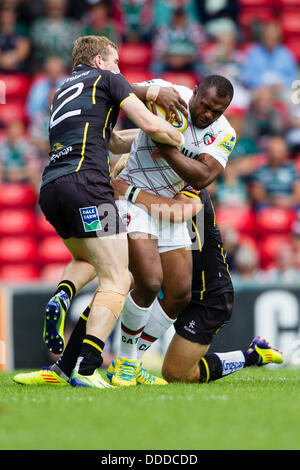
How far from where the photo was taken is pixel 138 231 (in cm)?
585

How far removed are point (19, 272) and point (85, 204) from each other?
6.53 m

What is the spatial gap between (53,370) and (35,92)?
7676mm

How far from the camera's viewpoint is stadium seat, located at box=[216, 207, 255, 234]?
11445mm

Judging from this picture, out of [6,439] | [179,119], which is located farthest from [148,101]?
[6,439]

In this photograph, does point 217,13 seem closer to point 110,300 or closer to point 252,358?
point 252,358

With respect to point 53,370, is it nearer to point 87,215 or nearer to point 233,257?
point 87,215

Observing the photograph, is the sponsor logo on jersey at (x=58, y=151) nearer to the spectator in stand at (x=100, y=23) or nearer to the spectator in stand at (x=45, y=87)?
the spectator in stand at (x=45, y=87)

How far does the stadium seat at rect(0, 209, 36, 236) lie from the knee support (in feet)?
22.4

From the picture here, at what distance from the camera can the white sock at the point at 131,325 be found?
18.6 ft

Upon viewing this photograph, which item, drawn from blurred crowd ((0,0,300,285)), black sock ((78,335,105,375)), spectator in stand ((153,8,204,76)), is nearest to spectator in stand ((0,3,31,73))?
blurred crowd ((0,0,300,285))

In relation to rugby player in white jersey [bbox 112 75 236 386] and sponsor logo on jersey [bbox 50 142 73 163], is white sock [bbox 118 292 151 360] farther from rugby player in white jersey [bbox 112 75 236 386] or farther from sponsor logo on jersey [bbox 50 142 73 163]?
sponsor logo on jersey [bbox 50 142 73 163]

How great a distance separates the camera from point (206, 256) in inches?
251

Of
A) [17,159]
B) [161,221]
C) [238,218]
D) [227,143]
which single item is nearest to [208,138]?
[227,143]

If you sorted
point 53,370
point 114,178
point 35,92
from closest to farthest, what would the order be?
1. point 53,370
2. point 114,178
3. point 35,92
